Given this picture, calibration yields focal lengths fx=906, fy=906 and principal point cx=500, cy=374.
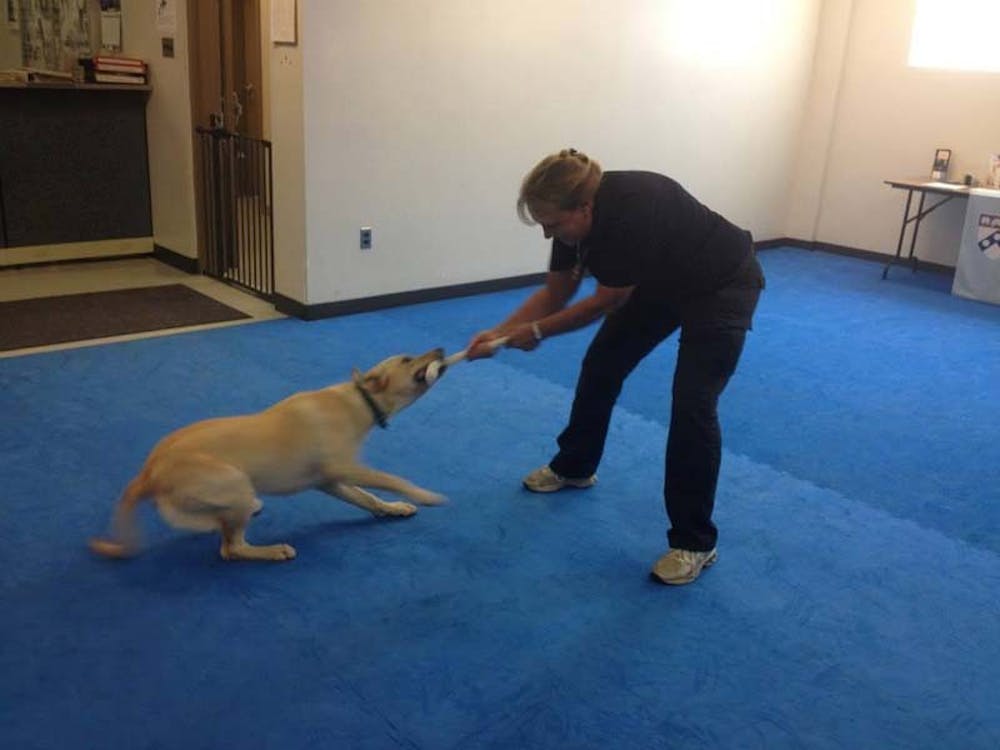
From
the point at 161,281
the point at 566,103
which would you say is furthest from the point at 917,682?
the point at 161,281

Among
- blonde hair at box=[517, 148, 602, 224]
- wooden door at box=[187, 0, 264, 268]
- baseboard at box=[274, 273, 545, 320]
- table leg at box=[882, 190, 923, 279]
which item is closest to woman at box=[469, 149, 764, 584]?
blonde hair at box=[517, 148, 602, 224]

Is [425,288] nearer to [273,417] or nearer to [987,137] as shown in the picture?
[273,417]

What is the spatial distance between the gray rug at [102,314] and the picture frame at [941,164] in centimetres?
507

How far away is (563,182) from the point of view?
2225 millimetres

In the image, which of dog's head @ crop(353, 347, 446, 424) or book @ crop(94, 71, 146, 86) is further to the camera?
book @ crop(94, 71, 146, 86)

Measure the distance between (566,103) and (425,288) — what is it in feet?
4.93

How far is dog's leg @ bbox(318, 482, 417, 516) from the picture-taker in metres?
2.59

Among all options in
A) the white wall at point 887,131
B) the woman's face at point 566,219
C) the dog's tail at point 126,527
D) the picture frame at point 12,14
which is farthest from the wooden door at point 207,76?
the white wall at point 887,131

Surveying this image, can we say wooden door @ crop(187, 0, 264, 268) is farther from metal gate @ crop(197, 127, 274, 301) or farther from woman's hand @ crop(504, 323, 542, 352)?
woman's hand @ crop(504, 323, 542, 352)

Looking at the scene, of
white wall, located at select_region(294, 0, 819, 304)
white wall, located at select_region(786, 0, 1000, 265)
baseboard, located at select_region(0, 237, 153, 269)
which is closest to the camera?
white wall, located at select_region(294, 0, 819, 304)

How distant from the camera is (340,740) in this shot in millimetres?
1875

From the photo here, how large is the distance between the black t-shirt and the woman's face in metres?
0.02

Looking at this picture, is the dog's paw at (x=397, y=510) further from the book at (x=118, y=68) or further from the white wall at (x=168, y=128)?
the book at (x=118, y=68)

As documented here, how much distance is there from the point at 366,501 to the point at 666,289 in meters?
1.08
